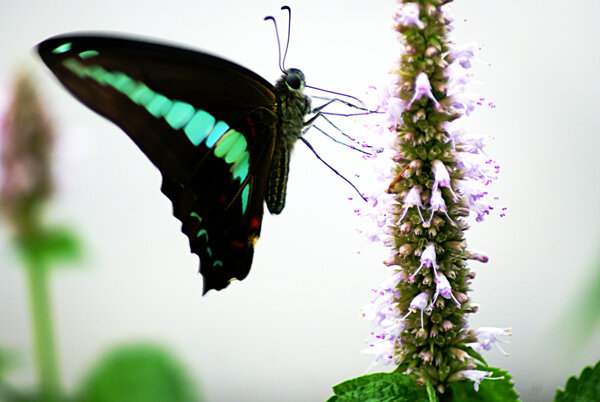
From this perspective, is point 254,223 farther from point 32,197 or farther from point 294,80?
point 32,197

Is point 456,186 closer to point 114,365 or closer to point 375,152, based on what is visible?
point 375,152

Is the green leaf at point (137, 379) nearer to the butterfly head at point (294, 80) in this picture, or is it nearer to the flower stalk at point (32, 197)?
the flower stalk at point (32, 197)

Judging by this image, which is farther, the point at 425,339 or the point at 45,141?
the point at 45,141

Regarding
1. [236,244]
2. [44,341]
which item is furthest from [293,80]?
[44,341]

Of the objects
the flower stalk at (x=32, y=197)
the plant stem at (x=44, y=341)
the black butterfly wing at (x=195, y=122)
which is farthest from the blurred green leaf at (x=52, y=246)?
the black butterfly wing at (x=195, y=122)

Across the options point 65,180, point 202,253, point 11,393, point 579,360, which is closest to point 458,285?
point 202,253

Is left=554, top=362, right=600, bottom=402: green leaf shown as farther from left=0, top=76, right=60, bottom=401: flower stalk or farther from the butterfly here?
left=0, top=76, right=60, bottom=401: flower stalk
